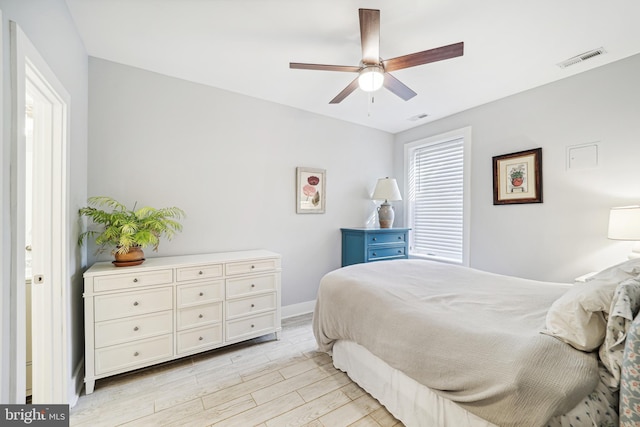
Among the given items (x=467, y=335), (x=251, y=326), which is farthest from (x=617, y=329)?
(x=251, y=326)

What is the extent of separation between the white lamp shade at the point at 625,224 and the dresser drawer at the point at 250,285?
2.84m

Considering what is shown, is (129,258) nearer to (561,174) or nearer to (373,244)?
(373,244)

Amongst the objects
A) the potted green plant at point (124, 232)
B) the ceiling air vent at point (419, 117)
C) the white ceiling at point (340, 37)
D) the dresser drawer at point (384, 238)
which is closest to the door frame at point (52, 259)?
the potted green plant at point (124, 232)

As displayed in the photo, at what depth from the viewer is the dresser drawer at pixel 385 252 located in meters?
3.37

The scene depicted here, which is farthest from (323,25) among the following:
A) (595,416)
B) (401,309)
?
(595,416)

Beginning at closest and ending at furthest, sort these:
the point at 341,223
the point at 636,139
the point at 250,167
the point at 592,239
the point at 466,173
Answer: the point at 636,139, the point at 592,239, the point at 250,167, the point at 466,173, the point at 341,223

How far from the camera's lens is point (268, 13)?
1.75m

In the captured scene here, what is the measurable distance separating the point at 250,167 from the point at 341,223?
1.52 m

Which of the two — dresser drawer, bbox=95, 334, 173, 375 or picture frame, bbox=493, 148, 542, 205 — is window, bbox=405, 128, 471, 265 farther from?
dresser drawer, bbox=95, 334, 173, 375

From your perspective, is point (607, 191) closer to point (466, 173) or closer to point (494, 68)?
point (466, 173)

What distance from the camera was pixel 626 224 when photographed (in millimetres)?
1875

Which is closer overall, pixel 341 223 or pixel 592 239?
pixel 592 239

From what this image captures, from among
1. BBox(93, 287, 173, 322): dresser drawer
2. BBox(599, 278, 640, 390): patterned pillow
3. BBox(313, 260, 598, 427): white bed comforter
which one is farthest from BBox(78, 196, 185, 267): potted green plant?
BBox(599, 278, 640, 390): patterned pillow

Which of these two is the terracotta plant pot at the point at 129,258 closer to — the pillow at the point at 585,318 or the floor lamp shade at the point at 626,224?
the pillow at the point at 585,318
